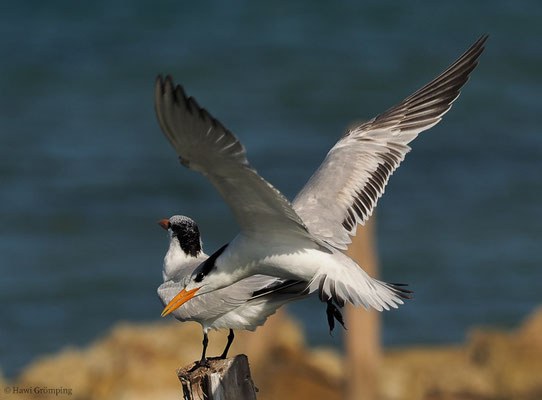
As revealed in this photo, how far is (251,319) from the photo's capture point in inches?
206

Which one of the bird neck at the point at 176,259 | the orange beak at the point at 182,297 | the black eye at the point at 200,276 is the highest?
the bird neck at the point at 176,259

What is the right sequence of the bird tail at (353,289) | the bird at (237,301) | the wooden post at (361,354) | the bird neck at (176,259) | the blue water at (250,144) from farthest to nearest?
1. the blue water at (250,144)
2. the wooden post at (361,354)
3. the bird neck at (176,259)
4. the bird at (237,301)
5. the bird tail at (353,289)

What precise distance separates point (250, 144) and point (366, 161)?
9786 mm

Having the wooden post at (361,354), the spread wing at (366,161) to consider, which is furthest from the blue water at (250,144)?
the spread wing at (366,161)

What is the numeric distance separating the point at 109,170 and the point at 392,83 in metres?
6.13

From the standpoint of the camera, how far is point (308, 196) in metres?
5.39

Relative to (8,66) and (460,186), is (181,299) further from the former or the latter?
(8,66)

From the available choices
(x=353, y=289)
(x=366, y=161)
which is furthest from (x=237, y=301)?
(x=366, y=161)

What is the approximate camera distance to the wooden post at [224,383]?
165 inches

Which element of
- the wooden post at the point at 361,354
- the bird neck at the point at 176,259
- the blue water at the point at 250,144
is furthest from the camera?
the blue water at the point at 250,144

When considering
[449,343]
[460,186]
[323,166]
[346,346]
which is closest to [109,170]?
[460,186]

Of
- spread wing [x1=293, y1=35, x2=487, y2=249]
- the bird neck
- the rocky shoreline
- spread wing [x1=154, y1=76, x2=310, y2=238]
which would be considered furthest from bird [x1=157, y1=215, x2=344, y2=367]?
the rocky shoreline

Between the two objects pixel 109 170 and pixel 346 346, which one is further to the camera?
pixel 109 170

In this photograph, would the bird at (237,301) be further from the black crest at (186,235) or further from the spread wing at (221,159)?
the spread wing at (221,159)
